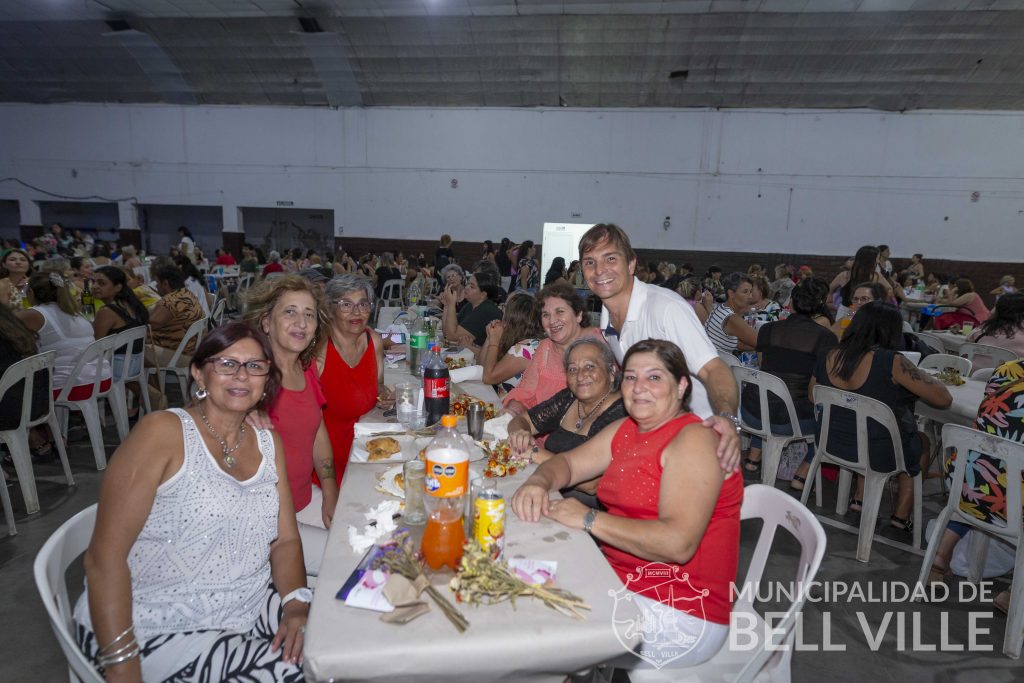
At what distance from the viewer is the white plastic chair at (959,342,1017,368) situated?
14.4ft

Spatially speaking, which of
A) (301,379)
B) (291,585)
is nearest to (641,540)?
(291,585)

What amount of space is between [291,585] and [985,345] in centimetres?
527

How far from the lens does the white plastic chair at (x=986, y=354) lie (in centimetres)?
438

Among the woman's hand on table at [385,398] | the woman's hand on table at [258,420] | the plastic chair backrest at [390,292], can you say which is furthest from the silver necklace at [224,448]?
the plastic chair backrest at [390,292]

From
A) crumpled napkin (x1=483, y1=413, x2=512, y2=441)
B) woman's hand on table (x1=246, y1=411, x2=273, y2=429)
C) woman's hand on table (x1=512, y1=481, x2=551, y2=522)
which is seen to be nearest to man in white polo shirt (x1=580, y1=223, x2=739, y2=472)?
crumpled napkin (x1=483, y1=413, x2=512, y2=441)

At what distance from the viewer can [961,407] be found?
10.7 ft

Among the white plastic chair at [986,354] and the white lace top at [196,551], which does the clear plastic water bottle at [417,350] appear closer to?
the white lace top at [196,551]

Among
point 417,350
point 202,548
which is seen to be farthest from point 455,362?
point 202,548

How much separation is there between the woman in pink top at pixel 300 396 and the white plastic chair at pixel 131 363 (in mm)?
2447

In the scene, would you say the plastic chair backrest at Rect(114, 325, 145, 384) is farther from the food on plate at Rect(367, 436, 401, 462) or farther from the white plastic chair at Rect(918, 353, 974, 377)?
the white plastic chair at Rect(918, 353, 974, 377)

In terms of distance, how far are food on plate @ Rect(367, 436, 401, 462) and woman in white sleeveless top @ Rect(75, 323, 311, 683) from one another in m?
0.46

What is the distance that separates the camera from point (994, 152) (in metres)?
12.9

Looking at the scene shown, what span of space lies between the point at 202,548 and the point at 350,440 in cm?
124

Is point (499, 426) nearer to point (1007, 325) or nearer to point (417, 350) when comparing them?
point (417, 350)
